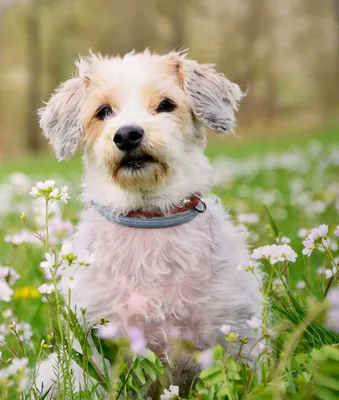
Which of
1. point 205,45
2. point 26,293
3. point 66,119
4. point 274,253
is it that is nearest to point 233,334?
point 274,253

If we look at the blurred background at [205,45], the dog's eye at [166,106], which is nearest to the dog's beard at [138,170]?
the dog's eye at [166,106]

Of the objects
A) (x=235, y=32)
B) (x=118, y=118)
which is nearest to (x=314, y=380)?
(x=118, y=118)

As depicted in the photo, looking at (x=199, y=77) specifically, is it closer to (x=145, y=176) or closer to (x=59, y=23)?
(x=145, y=176)

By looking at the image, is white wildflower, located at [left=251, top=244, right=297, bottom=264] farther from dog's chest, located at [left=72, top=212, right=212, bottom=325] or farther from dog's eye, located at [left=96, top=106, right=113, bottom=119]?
dog's eye, located at [left=96, top=106, right=113, bottom=119]

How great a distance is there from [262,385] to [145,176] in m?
1.44

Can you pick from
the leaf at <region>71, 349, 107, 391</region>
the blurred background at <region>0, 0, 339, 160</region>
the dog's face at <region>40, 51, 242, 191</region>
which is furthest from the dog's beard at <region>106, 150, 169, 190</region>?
the blurred background at <region>0, 0, 339, 160</region>

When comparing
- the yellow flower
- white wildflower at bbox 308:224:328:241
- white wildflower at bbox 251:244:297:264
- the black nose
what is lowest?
the yellow flower

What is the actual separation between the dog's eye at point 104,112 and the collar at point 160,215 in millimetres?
474

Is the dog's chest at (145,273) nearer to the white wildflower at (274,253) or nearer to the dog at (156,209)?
the dog at (156,209)

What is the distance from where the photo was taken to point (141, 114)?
12.1 ft

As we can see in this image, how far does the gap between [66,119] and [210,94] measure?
819 millimetres

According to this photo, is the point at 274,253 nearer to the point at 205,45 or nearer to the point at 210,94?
the point at 210,94

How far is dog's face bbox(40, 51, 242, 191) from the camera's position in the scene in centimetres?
354

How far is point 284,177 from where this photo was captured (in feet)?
39.7
